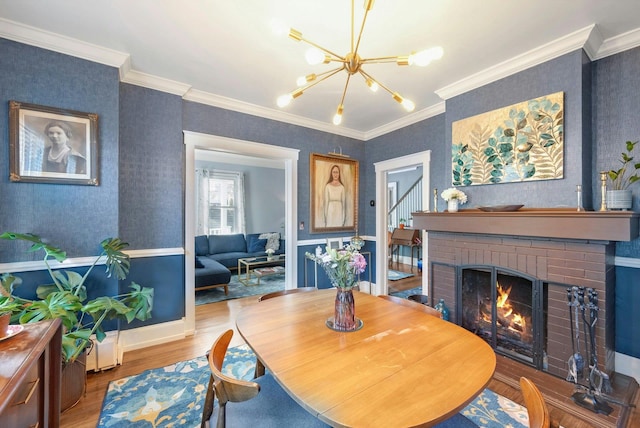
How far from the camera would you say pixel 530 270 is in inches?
86.0

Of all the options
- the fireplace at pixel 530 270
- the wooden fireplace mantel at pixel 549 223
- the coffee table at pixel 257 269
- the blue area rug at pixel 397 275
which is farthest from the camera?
the blue area rug at pixel 397 275

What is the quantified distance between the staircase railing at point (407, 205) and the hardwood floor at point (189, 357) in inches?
217

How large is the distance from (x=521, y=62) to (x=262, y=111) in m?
2.75

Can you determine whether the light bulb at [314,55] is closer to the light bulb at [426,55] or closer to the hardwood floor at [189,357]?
the light bulb at [426,55]

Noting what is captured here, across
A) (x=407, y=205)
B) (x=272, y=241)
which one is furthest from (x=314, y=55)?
(x=407, y=205)

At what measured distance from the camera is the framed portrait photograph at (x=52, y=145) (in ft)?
6.53

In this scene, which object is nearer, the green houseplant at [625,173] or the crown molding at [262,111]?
the green houseplant at [625,173]

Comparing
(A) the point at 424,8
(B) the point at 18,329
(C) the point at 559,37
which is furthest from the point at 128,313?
(C) the point at 559,37

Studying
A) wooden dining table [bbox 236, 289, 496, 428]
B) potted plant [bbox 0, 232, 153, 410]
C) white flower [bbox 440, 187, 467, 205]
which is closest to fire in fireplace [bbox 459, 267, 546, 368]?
white flower [bbox 440, 187, 467, 205]

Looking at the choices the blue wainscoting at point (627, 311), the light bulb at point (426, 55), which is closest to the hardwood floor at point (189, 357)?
the blue wainscoting at point (627, 311)

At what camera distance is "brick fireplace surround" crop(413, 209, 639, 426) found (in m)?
1.85

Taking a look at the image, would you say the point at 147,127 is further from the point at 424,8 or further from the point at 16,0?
Result: the point at 424,8

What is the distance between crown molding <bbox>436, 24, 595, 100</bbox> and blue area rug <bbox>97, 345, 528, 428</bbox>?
8.84 ft

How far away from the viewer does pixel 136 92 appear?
8.71ft
